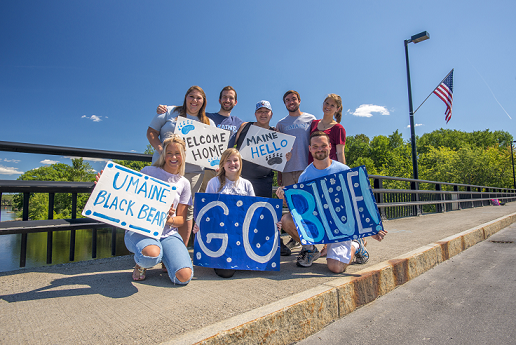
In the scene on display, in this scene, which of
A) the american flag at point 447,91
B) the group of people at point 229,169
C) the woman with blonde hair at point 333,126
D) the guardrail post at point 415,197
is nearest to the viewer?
the group of people at point 229,169

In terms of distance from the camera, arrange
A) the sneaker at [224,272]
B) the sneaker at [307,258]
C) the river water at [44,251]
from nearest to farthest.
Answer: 1. the sneaker at [224,272]
2. the sneaker at [307,258]
3. the river water at [44,251]

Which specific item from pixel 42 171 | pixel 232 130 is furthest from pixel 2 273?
pixel 42 171

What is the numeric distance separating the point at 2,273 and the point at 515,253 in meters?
6.65

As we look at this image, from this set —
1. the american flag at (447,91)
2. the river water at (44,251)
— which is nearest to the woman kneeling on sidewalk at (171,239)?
the american flag at (447,91)

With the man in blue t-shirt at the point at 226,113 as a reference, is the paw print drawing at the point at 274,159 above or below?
below

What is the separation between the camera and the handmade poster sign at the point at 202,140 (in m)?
3.39

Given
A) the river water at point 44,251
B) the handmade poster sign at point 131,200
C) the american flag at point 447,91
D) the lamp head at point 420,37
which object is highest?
the lamp head at point 420,37

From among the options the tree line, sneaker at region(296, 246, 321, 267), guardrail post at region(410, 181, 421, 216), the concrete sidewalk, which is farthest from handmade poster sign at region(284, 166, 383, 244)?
the tree line

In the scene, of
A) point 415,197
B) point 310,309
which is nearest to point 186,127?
point 310,309

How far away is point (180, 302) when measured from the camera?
2.02 metres

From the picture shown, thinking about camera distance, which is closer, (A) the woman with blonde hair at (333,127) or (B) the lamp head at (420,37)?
(A) the woman with blonde hair at (333,127)

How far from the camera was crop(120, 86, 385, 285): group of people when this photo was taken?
2600mm

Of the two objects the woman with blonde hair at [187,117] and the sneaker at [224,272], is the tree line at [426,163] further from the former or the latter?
the sneaker at [224,272]

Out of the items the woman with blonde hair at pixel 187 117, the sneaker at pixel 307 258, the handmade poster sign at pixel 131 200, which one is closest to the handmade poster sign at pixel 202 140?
the woman with blonde hair at pixel 187 117
